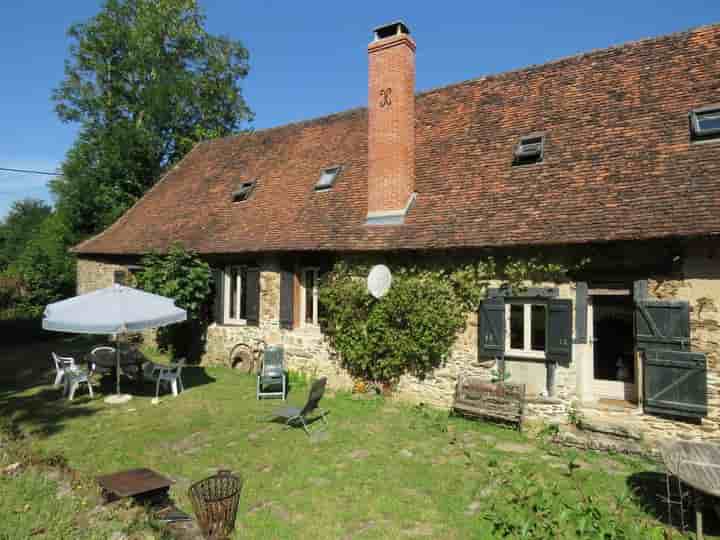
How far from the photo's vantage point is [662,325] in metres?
7.24

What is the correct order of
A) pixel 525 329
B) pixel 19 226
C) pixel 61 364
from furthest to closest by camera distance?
pixel 19 226 → pixel 61 364 → pixel 525 329

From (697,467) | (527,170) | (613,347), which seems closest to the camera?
(697,467)

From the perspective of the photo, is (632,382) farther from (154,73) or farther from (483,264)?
(154,73)

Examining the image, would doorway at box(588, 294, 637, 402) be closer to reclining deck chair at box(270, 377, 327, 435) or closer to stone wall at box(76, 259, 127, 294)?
reclining deck chair at box(270, 377, 327, 435)

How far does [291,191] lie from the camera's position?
13164 mm

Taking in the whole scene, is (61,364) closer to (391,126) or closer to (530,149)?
(391,126)

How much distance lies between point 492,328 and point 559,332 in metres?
1.10

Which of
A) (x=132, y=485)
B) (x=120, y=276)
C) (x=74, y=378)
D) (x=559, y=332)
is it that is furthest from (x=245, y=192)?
(x=132, y=485)

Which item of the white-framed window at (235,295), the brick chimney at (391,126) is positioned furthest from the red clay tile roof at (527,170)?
the white-framed window at (235,295)

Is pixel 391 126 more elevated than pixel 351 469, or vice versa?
pixel 391 126

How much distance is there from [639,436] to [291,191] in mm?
9606

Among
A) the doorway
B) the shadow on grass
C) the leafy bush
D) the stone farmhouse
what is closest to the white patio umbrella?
the leafy bush

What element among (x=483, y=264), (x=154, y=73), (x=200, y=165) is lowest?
(x=483, y=264)

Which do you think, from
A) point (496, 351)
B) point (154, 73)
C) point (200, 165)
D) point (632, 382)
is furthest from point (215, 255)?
point (154, 73)
